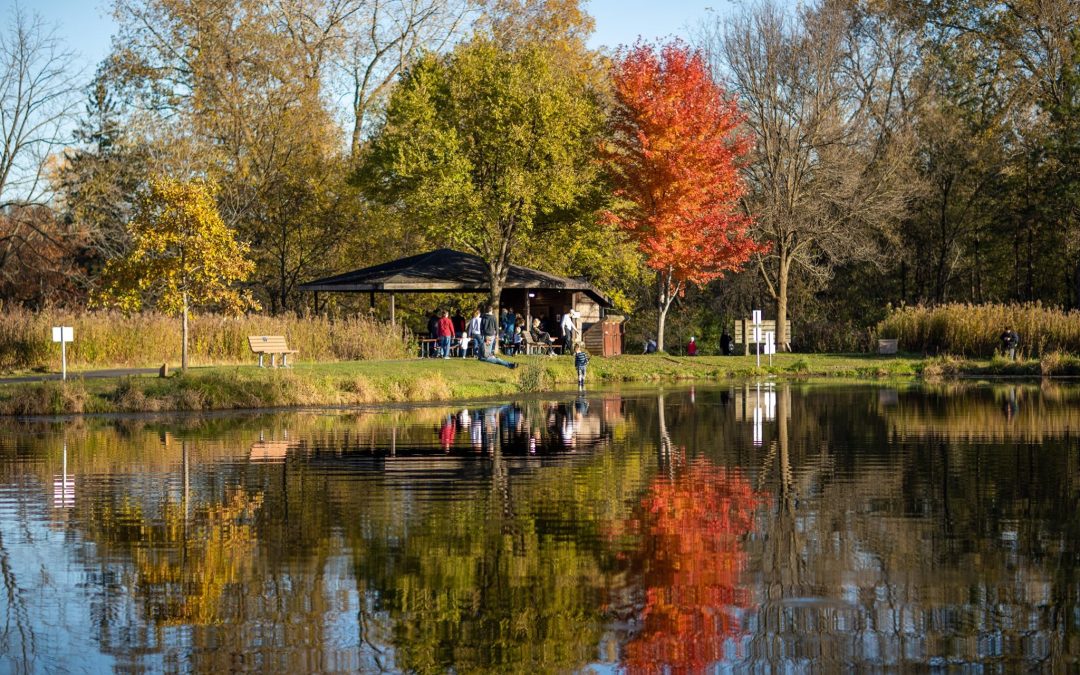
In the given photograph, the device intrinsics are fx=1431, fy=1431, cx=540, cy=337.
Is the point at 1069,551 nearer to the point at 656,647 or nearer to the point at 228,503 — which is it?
the point at 656,647

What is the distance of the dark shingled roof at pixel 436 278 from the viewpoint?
50.9 m

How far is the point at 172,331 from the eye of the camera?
42.0 meters

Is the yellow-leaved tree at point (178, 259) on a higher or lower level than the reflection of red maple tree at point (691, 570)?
higher

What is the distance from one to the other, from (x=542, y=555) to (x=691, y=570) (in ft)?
4.66

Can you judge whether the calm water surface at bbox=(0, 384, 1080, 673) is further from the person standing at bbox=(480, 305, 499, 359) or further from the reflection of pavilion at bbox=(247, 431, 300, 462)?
the person standing at bbox=(480, 305, 499, 359)

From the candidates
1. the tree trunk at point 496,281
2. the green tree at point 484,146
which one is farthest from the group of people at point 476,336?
the green tree at point 484,146

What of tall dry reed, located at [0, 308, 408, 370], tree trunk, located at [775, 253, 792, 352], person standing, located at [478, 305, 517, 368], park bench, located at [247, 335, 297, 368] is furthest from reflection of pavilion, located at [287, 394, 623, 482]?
tree trunk, located at [775, 253, 792, 352]

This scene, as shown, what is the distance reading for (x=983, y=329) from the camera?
52.0 metres

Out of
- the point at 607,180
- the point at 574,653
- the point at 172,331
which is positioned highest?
the point at 607,180

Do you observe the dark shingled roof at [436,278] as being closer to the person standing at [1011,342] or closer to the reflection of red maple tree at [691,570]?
the person standing at [1011,342]

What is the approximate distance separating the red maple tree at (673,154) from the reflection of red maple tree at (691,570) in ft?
119

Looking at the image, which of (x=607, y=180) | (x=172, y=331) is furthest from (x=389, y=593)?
(x=607, y=180)

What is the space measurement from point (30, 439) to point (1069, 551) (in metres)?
18.0

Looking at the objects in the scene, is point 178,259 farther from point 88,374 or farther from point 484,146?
point 484,146
